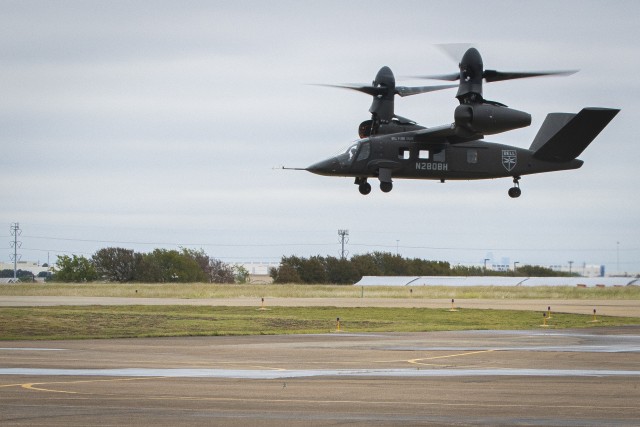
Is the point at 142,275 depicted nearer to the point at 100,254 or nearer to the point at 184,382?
the point at 100,254

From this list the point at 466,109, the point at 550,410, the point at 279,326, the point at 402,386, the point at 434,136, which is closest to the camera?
the point at 550,410

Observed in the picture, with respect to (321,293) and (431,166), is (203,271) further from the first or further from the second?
(431,166)

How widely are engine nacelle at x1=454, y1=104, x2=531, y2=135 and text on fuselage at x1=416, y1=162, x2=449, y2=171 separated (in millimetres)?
3777

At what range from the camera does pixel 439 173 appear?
4703 centimetres

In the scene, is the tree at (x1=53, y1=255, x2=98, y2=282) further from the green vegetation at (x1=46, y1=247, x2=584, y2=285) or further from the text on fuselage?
the text on fuselage

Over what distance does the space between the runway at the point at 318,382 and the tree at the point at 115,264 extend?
356ft

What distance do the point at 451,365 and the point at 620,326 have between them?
981 inches

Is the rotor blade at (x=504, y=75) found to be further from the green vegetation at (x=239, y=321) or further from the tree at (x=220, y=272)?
the tree at (x=220, y=272)

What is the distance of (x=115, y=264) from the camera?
147 metres

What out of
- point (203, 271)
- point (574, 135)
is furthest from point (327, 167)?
point (203, 271)

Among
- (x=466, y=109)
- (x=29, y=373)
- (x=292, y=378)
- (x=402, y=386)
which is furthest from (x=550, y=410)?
(x=466, y=109)

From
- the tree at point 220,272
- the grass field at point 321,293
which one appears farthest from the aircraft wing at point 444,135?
the tree at point 220,272

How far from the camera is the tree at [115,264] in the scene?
14588 centimetres

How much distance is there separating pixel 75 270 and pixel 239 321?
101 m
